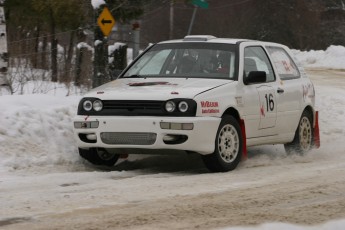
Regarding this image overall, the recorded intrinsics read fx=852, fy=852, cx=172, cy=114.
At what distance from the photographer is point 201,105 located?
30.1 feet

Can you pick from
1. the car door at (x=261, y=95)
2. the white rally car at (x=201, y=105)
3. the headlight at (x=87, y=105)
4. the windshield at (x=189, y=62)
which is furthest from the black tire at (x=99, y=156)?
the car door at (x=261, y=95)

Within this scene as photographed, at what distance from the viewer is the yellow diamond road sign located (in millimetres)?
16531

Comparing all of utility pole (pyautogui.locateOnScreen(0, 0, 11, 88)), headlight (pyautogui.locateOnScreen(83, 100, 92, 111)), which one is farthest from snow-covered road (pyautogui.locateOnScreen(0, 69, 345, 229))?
utility pole (pyautogui.locateOnScreen(0, 0, 11, 88))

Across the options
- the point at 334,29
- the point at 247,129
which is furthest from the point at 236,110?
the point at 334,29

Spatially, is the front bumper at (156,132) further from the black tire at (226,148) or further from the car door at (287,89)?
the car door at (287,89)

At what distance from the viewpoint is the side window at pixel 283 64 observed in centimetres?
1131

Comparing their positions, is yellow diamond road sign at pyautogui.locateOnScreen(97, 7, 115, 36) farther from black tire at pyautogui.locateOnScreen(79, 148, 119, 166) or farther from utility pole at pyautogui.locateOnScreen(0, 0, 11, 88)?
black tire at pyautogui.locateOnScreen(79, 148, 119, 166)

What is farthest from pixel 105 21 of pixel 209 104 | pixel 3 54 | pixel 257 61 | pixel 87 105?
pixel 209 104

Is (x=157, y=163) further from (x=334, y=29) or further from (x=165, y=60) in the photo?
(x=334, y=29)

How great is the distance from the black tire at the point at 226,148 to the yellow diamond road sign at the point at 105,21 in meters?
7.35

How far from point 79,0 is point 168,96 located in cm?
1795

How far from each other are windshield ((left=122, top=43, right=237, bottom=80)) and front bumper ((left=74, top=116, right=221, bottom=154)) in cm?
107

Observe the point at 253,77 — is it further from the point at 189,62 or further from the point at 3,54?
the point at 3,54

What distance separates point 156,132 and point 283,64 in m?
3.08
